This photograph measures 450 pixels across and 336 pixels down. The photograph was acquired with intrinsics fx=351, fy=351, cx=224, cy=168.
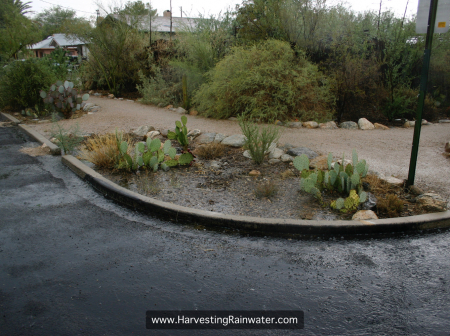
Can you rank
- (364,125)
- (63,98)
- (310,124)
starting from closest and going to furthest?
(310,124) → (364,125) → (63,98)

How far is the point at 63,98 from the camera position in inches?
438

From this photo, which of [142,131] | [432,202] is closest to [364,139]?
[432,202]

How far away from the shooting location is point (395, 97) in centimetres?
1093

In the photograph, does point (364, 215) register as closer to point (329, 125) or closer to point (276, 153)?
point (276, 153)

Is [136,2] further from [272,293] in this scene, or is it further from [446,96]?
[272,293]

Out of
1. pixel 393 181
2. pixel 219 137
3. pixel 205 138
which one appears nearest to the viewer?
pixel 393 181

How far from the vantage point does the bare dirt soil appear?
4.69 metres

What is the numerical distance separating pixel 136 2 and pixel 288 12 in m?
10.5

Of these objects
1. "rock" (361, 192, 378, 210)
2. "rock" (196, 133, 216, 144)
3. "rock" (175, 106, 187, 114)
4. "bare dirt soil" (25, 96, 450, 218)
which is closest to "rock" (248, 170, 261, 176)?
"bare dirt soil" (25, 96, 450, 218)

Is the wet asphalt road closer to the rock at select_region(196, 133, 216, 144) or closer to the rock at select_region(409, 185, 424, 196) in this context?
the rock at select_region(409, 185, 424, 196)

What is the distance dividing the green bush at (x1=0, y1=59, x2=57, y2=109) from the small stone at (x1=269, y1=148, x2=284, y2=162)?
9.60 meters

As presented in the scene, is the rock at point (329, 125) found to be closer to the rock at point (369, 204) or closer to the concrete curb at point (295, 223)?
the rock at point (369, 204)

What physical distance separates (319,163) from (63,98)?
28.9 ft

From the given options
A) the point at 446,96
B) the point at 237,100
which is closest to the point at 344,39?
the point at 237,100
